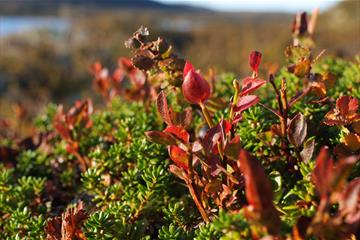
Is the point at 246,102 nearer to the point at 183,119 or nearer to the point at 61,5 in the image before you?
the point at 183,119

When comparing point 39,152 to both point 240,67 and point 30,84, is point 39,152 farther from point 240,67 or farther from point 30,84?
point 240,67

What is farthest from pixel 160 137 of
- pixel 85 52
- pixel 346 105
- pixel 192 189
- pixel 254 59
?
pixel 85 52

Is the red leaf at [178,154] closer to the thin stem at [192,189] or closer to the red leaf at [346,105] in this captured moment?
the thin stem at [192,189]

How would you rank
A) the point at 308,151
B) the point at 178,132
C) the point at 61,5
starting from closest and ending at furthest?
the point at 178,132
the point at 308,151
the point at 61,5

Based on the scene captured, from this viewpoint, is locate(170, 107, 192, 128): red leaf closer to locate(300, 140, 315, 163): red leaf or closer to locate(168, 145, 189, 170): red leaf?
locate(168, 145, 189, 170): red leaf

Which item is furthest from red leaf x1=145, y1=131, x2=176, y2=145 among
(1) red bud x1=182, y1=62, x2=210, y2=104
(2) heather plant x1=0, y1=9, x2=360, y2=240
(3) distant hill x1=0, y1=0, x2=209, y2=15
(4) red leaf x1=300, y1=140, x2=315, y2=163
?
(3) distant hill x1=0, y1=0, x2=209, y2=15

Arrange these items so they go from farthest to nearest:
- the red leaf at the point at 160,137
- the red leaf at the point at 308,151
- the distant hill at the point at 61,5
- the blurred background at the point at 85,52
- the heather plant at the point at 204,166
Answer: the distant hill at the point at 61,5 → the blurred background at the point at 85,52 → the red leaf at the point at 308,151 → the red leaf at the point at 160,137 → the heather plant at the point at 204,166

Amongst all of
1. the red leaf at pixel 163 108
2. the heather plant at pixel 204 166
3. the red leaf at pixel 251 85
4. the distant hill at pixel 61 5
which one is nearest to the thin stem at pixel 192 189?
the heather plant at pixel 204 166
